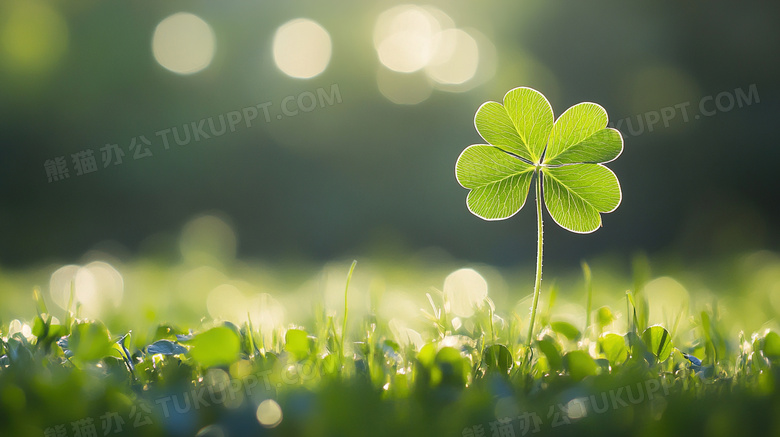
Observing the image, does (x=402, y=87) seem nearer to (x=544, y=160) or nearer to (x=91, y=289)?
(x=91, y=289)

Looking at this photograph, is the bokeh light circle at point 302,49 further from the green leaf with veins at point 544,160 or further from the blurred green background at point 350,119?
the green leaf with veins at point 544,160

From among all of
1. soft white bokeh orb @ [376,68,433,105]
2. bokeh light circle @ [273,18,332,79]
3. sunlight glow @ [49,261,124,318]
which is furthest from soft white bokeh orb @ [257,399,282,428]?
bokeh light circle @ [273,18,332,79]

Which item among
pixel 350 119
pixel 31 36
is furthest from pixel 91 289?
pixel 31 36

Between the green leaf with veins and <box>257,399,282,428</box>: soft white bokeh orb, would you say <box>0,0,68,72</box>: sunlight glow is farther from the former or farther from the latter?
<box>257,399,282,428</box>: soft white bokeh orb

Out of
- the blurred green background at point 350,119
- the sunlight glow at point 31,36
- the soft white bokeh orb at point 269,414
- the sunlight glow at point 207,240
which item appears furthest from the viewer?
the sunlight glow at point 31,36

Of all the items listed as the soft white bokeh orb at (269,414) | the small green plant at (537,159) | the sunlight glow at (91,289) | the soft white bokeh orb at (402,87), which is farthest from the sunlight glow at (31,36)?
the soft white bokeh orb at (269,414)

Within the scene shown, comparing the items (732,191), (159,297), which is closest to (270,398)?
(159,297)

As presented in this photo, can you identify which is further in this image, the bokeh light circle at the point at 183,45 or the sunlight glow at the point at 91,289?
the bokeh light circle at the point at 183,45
